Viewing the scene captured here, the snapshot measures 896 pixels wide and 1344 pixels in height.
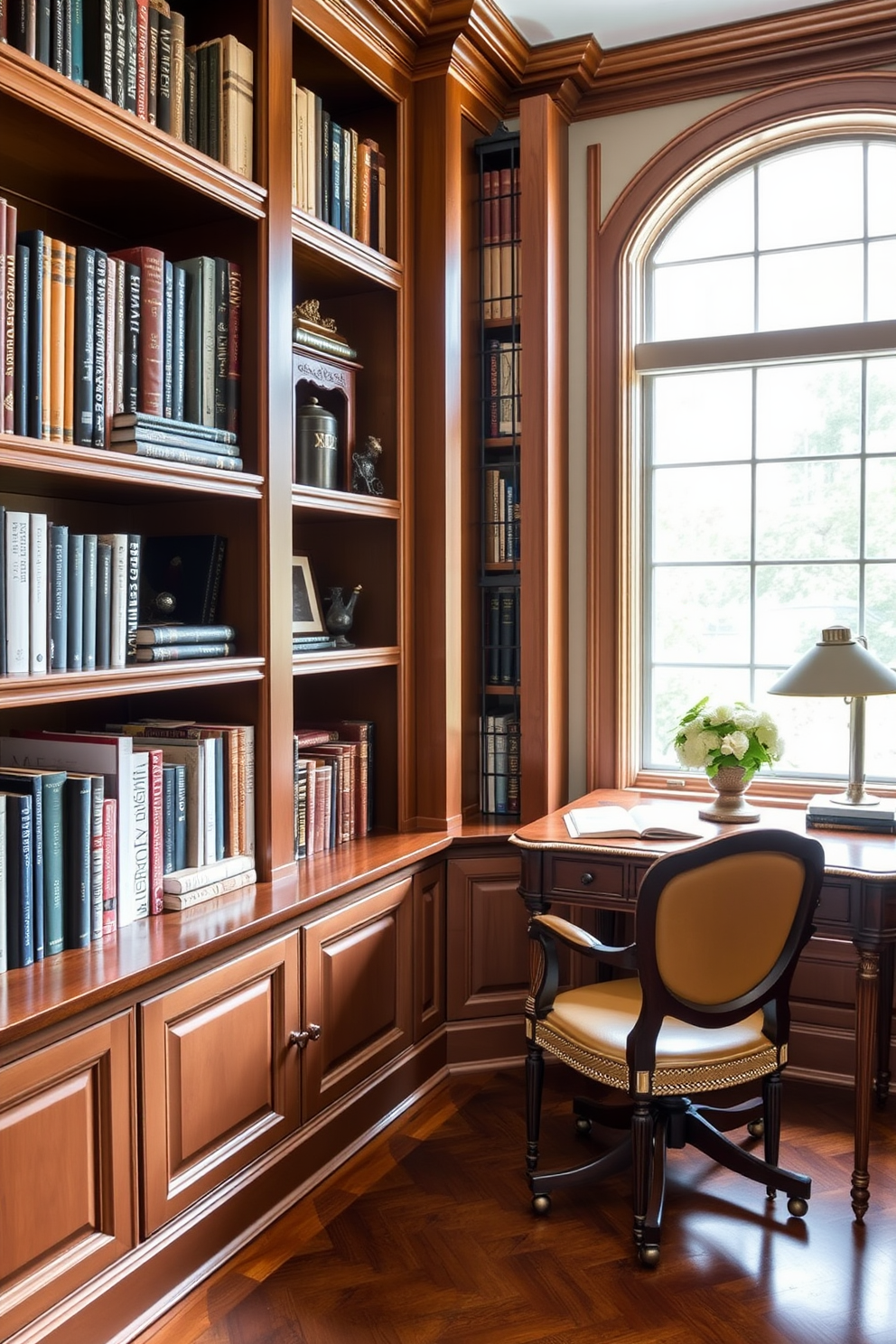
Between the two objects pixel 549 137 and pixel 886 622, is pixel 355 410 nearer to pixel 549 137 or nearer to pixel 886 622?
pixel 549 137

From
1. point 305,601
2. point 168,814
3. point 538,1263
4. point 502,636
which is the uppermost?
point 305,601

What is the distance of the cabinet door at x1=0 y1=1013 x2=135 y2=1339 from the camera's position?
1.77 metres

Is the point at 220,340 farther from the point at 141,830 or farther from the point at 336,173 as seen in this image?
the point at 141,830

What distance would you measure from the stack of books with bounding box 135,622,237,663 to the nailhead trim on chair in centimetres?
120

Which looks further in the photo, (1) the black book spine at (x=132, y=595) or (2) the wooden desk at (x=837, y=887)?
(2) the wooden desk at (x=837, y=887)

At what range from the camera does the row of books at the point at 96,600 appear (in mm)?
1988

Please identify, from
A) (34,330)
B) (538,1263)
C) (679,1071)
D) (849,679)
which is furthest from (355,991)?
(34,330)

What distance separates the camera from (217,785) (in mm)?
2512

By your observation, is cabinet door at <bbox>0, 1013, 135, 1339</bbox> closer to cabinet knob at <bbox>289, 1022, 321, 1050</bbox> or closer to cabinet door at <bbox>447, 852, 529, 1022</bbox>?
cabinet knob at <bbox>289, 1022, 321, 1050</bbox>

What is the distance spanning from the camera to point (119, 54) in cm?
215

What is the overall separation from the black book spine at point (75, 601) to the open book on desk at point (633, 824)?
53.8 inches

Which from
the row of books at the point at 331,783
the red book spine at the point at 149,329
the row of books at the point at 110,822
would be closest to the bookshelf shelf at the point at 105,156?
the red book spine at the point at 149,329

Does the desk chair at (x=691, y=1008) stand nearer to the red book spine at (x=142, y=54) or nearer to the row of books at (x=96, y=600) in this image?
the row of books at (x=96, y=600)

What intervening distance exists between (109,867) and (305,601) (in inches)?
42.8
